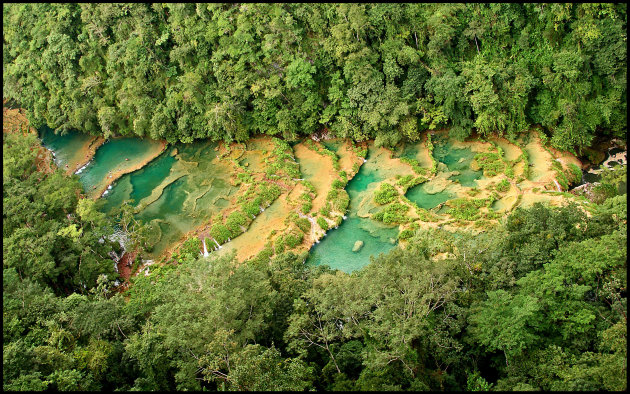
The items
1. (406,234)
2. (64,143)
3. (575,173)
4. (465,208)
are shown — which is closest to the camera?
(406,234)

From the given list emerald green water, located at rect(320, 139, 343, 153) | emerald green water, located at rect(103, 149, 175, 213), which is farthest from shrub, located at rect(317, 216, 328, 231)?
emerald green water, located at rect(103, 149, 175, 213)

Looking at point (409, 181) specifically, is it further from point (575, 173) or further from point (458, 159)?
point (575, 173)

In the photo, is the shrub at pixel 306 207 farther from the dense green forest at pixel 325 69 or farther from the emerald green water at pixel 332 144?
the dense green forest at pixel 325 69

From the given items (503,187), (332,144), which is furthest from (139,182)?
(503,187)

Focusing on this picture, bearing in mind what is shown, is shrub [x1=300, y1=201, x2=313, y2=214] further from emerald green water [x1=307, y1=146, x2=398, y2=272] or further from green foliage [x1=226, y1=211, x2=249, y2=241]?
green foliage [x1=226, y1=211, x2=249, y2=241]

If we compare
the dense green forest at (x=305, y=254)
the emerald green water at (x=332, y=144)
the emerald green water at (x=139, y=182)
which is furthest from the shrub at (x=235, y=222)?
the emerald green water at (x=332, y=144)

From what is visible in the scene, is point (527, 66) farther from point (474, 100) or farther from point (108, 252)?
point (108, 252)

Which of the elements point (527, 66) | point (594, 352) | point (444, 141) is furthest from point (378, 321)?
point (527, 66)
